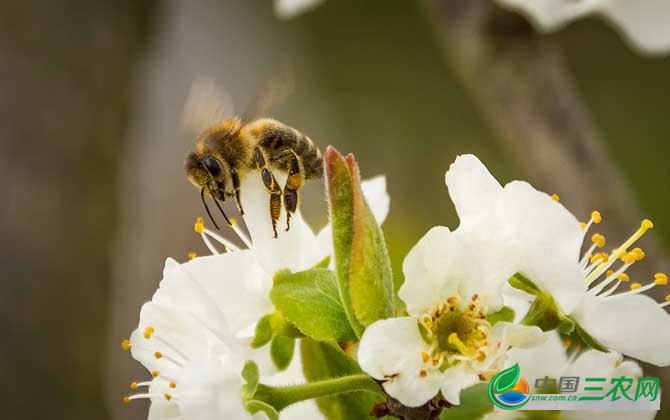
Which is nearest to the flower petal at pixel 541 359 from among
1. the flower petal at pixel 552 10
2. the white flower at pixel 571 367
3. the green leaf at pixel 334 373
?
the white flower at pixel 571 367

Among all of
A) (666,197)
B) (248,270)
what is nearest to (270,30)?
(666,197)

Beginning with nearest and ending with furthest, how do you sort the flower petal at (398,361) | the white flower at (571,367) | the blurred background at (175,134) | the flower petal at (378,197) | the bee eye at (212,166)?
1. the flower petal at (398,361)
2. the white flower at (571,367)
3. the flower petal at (378,197)
4. the bee eye at (212,166)
5. the blurred background at (175,134)

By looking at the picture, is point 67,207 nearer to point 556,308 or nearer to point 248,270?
point 248,270

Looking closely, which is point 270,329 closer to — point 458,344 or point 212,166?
point 458,344

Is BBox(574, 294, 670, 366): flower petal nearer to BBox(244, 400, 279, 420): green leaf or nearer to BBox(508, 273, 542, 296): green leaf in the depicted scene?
BBox(508, 273, 542, 296): green leaf

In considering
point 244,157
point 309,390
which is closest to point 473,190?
point 309,390

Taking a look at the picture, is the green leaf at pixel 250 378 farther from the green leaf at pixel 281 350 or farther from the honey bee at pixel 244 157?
the honey bee at pixel 244 157

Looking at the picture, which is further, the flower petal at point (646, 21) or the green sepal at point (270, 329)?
the flower petal at point (646, 21)
